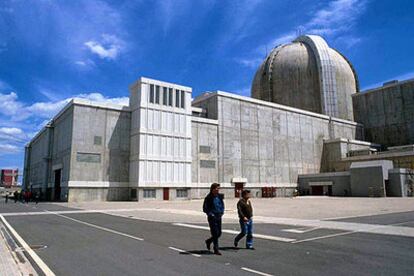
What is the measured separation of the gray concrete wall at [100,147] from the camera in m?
44.8

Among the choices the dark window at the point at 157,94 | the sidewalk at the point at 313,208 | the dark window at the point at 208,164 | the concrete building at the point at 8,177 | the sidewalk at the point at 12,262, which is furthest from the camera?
the concrete building at the point at 8,177

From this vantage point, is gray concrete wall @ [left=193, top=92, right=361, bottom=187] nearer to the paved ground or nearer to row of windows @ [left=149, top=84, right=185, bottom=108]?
row of windows @ [left=149, top=84, right=185, bottom=108]

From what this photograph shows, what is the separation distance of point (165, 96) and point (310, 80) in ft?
133

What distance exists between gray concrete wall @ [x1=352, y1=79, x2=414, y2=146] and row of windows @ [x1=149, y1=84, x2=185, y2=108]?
155ft

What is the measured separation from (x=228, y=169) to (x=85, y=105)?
924 inches

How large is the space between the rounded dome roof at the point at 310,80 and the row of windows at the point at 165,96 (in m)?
33.5

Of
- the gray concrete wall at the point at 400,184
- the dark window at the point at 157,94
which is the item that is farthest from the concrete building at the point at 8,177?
the gray concrete wall at the point at 400,184

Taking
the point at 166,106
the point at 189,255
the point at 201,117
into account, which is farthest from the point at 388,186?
the point at 189,255

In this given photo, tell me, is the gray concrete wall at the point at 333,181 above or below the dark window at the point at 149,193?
above

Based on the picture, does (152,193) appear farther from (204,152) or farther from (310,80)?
(310,80)

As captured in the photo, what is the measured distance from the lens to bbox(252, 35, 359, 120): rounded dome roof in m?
74.9

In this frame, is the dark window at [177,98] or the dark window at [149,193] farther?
the dark window at [177,98]

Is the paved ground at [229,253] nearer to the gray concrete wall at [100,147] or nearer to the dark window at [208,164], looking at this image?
the gray concrete wall at [100,147]

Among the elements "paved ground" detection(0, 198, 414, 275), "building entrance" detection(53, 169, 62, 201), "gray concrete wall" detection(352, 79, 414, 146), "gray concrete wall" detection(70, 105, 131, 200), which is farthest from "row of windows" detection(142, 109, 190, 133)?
"gray concrete wall" detection(352, 79, 414, 146)
